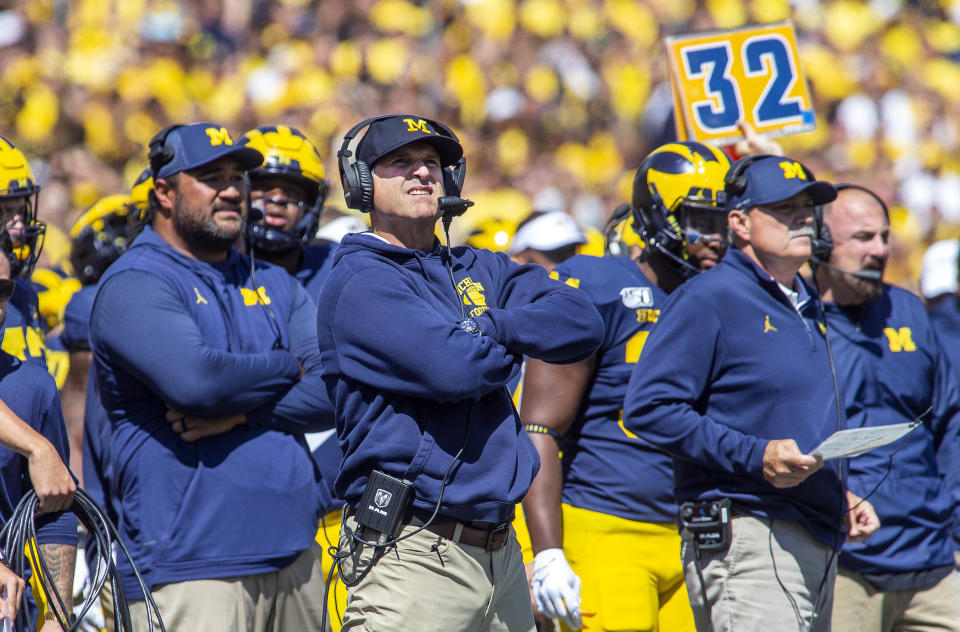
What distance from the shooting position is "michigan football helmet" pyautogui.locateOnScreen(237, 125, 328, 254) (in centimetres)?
513

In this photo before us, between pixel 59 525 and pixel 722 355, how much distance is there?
219 cm

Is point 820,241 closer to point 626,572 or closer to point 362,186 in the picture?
point 626,572

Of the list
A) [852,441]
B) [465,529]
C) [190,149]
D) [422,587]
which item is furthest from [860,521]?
[190,149]

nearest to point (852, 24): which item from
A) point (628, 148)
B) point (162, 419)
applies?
point (628, 148)

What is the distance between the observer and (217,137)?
171 inches

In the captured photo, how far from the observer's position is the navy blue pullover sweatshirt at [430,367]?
10.1 ft

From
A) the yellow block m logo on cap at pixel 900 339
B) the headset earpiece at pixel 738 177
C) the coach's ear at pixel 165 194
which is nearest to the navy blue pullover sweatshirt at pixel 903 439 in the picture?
the yellow block m logo on cap at pixel 900 339

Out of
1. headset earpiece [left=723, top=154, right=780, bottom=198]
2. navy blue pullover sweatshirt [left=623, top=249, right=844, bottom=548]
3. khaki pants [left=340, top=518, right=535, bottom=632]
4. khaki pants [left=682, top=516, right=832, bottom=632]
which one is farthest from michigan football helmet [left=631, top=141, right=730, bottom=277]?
khaki pants [left=340, top=518, right=535, bottom=632]

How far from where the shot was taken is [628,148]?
476 inches

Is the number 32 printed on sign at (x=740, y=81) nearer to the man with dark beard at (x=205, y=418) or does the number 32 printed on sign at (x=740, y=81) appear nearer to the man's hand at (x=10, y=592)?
the man with dark beard at (x=205, y=418)

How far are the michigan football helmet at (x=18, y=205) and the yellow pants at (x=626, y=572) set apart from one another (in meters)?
2.20

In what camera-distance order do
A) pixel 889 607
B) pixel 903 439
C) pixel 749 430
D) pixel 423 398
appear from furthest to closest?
pixel 903 439, pixel 889 607, pixel 749 430, pixel 423 398

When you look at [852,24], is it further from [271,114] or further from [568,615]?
[568,615]

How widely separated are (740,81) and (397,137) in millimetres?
2847
